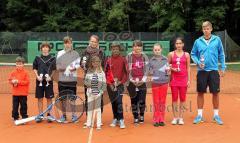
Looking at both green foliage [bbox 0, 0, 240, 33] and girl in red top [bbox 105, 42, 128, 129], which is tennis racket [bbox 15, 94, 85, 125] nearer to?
girl in red top [bbox 105, 42, 128, 129]

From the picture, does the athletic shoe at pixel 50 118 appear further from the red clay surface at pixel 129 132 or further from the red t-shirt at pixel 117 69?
the red t-shirt at pixel 117 69

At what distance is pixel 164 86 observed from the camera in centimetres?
855

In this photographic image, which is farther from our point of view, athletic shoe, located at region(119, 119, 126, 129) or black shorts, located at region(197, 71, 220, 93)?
black shorts, located at region(197, 71, 220, 93)

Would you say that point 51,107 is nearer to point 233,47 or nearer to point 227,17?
point 233,47

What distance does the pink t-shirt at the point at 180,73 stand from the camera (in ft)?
27.7

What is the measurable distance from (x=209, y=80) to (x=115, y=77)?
1846mm

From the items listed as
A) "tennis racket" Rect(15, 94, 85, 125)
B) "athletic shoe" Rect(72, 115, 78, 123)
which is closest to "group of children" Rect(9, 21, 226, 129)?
"tennis racket" Rect(15, 94, 85, 125)

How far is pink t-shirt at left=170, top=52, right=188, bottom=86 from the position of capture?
332 inches

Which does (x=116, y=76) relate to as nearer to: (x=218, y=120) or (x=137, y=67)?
(x=137, y=67)

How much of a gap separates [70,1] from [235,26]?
1341 cm

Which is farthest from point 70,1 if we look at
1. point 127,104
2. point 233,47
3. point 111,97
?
point 111,97

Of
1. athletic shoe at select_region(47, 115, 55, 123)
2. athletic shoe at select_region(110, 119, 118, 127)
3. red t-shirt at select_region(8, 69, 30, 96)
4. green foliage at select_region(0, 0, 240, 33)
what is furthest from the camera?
green foliage at select_region(0, 0, 240, 33)

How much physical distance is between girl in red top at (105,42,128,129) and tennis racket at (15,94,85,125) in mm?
786

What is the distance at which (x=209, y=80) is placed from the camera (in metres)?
8.61
